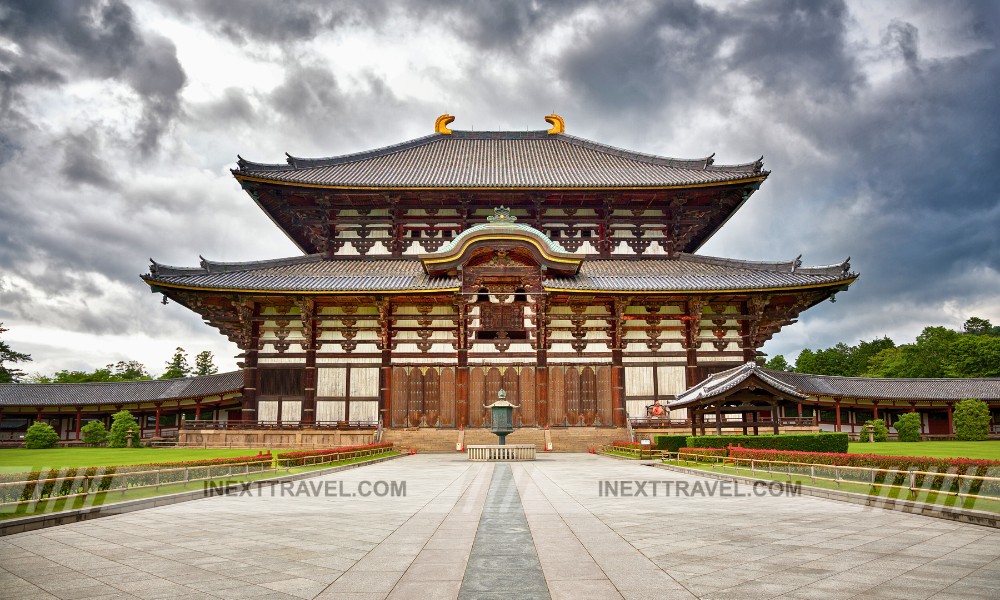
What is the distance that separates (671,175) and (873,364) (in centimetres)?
6488

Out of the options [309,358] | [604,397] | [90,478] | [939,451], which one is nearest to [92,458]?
[309,358]

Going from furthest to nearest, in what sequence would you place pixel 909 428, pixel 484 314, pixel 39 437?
pixel 909 428 → pixel 39 437 → pixel 484 314

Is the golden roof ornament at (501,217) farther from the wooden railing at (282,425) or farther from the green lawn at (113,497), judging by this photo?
the green lawn at (113,497)

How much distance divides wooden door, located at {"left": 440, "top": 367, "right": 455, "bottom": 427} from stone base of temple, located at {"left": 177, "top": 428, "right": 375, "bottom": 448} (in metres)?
3.97

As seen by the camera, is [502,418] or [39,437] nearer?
[502,418]

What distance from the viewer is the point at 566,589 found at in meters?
6.52

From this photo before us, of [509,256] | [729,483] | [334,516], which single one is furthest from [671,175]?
[334,516]

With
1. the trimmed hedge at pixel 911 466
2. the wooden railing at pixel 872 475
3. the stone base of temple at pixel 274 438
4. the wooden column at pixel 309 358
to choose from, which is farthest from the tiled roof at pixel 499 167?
the trimmed hedge at pixel 911 466

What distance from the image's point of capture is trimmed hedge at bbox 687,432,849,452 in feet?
70.8

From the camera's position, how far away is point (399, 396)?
1391 inches

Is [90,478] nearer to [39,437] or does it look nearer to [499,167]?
[39,437]

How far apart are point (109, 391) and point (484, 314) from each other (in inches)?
1128

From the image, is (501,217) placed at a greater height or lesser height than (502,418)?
greater

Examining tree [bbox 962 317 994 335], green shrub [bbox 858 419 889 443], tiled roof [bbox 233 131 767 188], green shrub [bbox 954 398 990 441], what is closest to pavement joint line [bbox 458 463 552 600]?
tiled roof [bbox 233 131 767 188]
